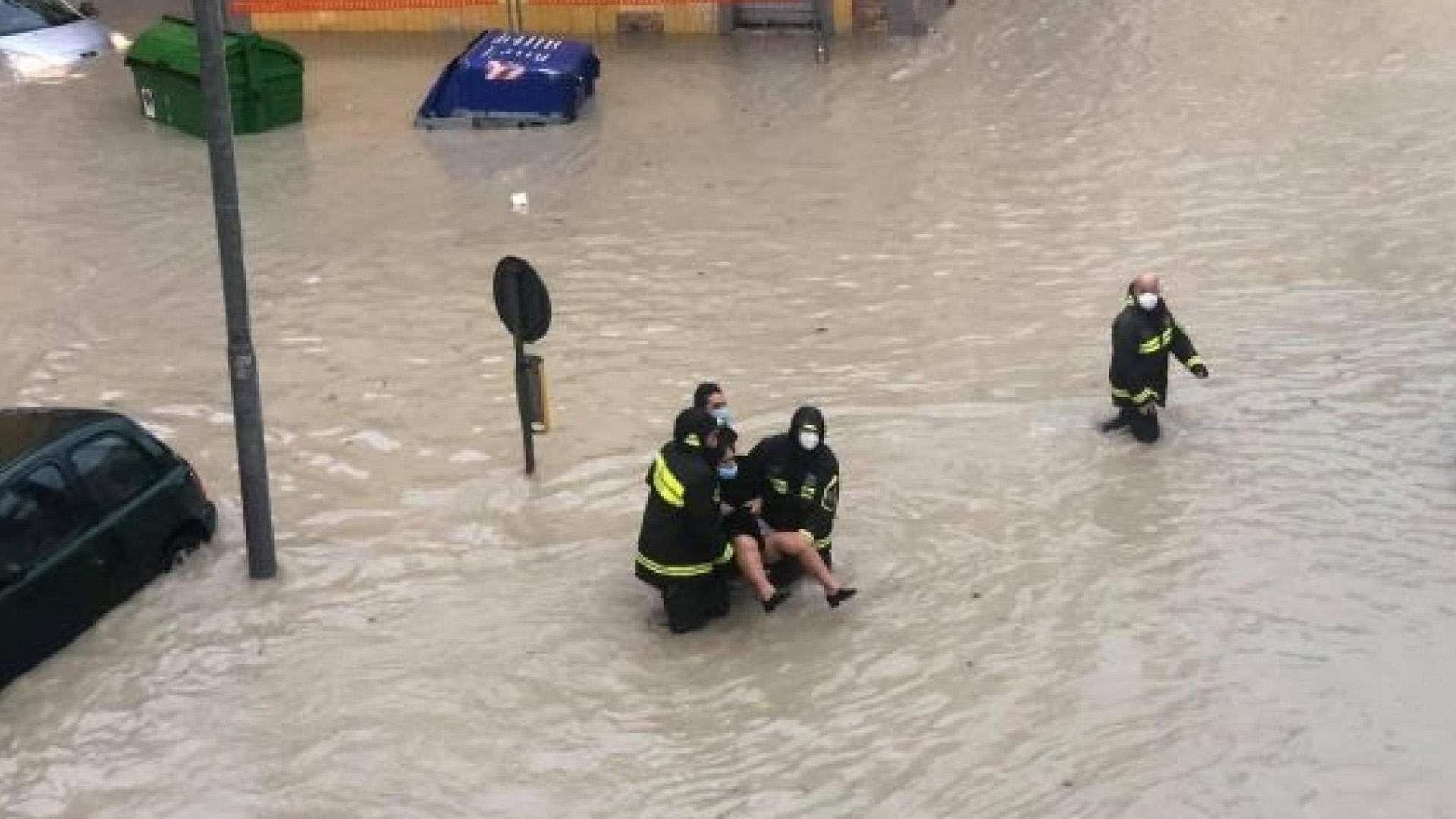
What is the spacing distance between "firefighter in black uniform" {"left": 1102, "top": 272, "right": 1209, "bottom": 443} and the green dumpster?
36.2 feet

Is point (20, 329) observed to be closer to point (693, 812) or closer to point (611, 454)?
point (611, 454)

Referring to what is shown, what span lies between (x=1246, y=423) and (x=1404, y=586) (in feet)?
6.94

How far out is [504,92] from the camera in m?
18.0

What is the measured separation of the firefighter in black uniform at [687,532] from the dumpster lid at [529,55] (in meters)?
10.6

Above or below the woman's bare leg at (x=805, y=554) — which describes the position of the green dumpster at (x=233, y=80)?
above

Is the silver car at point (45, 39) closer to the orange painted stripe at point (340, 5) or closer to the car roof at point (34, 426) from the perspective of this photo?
the orange painted stripe at point (340, 5)

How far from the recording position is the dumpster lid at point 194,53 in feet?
57.9

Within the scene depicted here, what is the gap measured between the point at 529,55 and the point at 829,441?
925cm

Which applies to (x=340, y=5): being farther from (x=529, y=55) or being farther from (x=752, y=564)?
(x=752, y=564)

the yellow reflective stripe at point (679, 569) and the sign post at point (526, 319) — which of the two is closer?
the yellow reflective stripe at point (679, 569)

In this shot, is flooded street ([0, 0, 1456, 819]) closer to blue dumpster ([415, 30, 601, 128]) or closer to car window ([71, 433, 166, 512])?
blue dumpster ([415, 30, 601, 128])

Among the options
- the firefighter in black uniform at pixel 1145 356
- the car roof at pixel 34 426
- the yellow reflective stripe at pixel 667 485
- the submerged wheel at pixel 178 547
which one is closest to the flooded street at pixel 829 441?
the submerged wheel at pixel 178 547

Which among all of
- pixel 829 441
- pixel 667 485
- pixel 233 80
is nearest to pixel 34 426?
pixel 667 485

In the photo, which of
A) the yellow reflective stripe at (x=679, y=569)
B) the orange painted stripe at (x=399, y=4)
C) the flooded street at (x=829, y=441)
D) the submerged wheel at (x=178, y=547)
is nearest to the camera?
the flooded street at (x=829, y=441)
